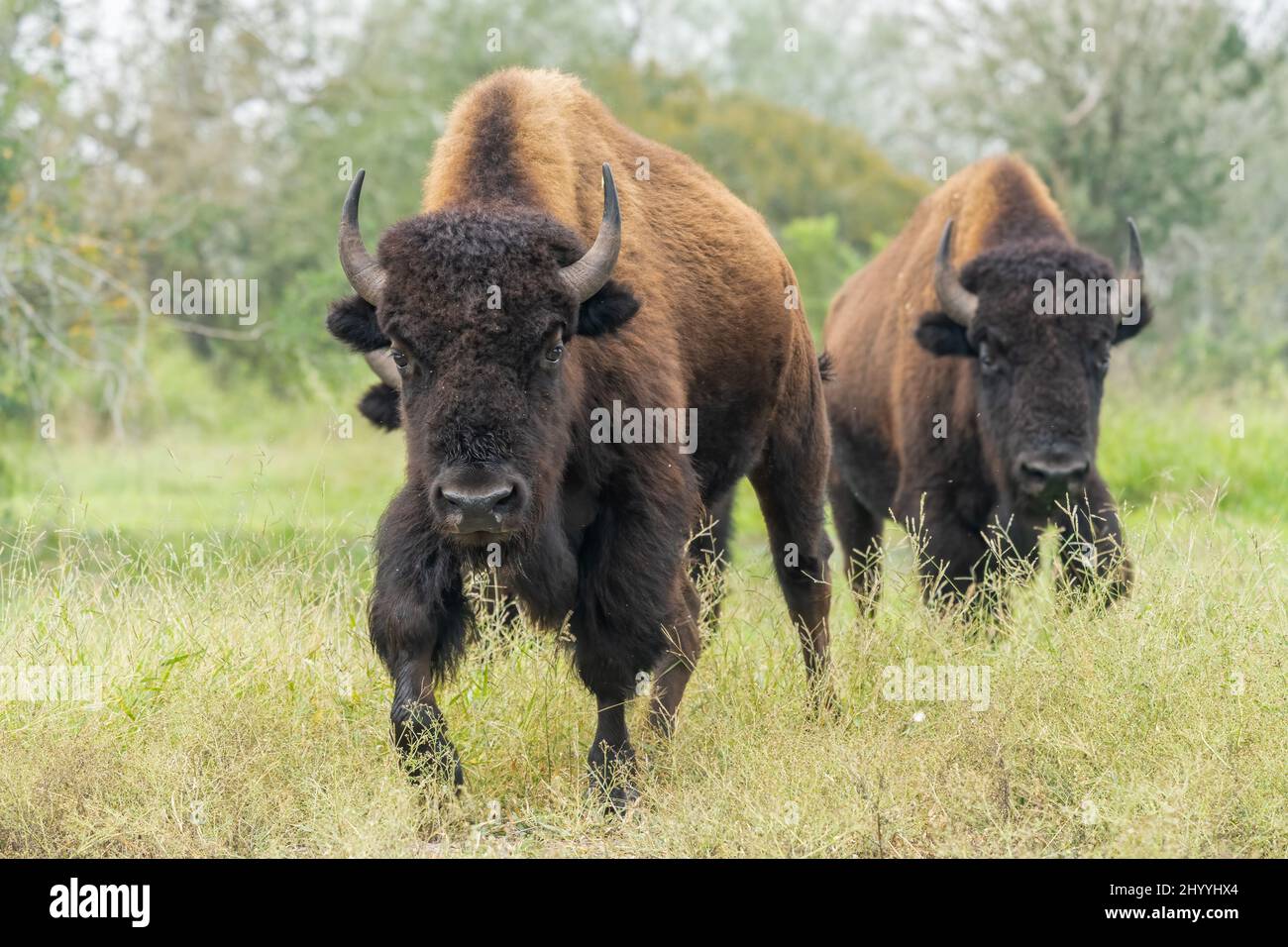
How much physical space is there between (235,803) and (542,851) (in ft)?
3.56

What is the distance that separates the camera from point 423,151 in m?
22.3

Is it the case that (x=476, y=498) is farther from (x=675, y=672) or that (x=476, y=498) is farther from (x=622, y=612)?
(x=675, y=672)

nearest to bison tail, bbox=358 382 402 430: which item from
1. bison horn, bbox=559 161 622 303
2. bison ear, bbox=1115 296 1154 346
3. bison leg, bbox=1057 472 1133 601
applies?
bison horn, bbox=559 161 622 303

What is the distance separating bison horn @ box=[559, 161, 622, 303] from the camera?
19.0 ft

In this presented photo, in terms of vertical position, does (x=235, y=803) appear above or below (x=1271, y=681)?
below

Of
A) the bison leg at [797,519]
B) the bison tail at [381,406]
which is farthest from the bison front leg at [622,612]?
the bison leg at [797,519]

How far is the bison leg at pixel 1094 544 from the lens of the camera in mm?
7424

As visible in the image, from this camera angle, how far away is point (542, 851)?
5.43 metres

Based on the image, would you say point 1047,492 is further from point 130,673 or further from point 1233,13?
point 1233,13

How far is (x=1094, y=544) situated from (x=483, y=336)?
3.57 metres

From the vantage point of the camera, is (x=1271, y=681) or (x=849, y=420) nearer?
(x=1271, y=681)

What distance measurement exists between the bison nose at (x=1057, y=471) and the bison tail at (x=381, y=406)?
11.1 ft

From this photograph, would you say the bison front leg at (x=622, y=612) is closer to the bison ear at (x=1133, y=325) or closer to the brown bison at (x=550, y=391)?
the brown bison at (x=550, y=391)
